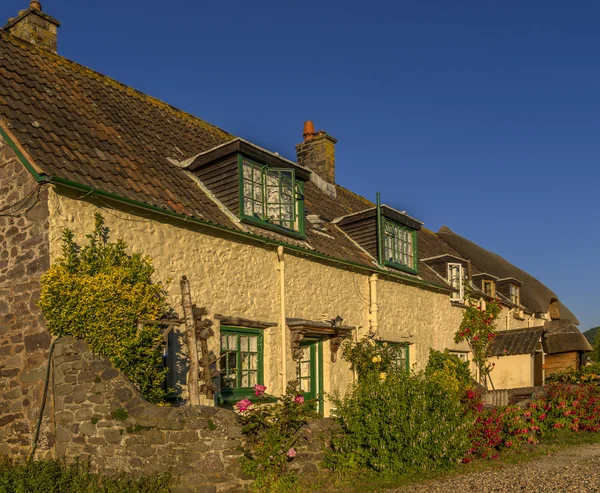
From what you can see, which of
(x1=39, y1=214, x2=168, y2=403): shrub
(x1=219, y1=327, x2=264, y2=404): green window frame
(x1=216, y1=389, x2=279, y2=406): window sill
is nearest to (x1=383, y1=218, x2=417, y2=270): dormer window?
(x1=219, y1=327, x2=264, y2=404): green window frame

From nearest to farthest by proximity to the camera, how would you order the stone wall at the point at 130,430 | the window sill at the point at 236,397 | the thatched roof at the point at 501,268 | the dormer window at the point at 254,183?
the stone wall at the point at 130,430 → the window sill at the point at 236,397 → the dormer window at the point at 254,183 → the thatched roof at the point at 501,268

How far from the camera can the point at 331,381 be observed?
14500 mm

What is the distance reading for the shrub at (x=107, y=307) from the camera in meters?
8.77

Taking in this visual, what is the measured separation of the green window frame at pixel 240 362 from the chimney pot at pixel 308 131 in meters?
10.6

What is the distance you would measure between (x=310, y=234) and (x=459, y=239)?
15.1m

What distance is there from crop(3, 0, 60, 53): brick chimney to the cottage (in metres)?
0.03

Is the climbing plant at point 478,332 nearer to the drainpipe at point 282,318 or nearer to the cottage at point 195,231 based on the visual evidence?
the cottage at point 195,231

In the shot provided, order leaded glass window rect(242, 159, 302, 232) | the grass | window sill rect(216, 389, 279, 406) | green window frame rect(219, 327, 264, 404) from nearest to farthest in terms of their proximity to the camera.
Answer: the grass, window sill rect(216, 389, 279, 406), green window frame rect(219, 327, 264, 404), leaded glass window rect(242, 159, 302, 232)

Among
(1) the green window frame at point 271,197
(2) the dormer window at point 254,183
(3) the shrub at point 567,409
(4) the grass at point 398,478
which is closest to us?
(4) the grass at point 398,478

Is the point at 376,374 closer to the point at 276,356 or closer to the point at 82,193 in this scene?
the point at 276,356

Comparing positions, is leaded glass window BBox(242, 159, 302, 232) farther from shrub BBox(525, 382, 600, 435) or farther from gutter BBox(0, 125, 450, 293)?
shrub BBox(525, 382, 600, 435)

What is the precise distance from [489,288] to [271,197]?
492 inches

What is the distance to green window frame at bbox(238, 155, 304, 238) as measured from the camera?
1299 centimetres

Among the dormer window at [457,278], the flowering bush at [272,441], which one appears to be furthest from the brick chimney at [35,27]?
the dormer window at [457,278]
